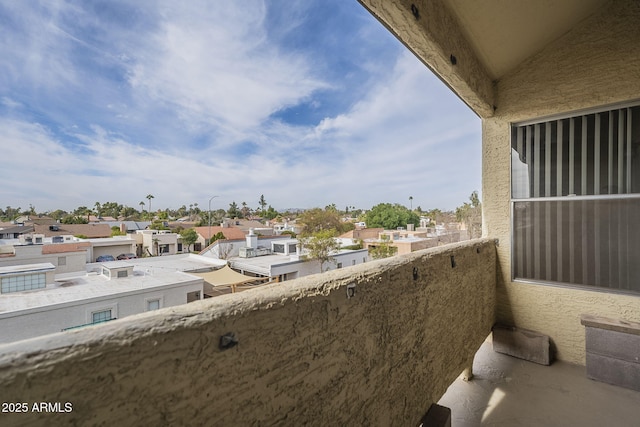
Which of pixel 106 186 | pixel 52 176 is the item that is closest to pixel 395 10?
pixel 52 176

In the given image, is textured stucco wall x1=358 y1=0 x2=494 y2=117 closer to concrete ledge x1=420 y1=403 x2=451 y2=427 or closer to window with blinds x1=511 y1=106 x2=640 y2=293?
window with blinds x1=511 y1=106 x2=640 y2=293

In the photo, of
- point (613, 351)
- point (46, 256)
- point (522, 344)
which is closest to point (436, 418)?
point (522, 344)

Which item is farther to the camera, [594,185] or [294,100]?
[294,100]

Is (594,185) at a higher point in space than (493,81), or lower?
lower

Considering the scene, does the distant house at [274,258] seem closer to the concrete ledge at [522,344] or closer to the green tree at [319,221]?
the concrete ledge at [522,344]

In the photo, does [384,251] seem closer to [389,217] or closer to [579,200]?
[579,200]

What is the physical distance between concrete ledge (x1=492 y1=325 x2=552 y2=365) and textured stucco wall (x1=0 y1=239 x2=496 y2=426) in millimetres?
1750

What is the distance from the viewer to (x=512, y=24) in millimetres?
2695

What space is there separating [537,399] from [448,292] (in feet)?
4.91

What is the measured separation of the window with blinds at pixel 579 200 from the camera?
9.12 ft

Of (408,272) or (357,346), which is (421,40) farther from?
(357,346)

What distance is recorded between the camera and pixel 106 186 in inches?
→ 966

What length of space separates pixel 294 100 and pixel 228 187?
1509cm

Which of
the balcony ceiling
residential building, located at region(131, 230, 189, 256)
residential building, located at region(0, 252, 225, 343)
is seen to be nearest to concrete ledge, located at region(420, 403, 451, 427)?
the balcony ceiling
